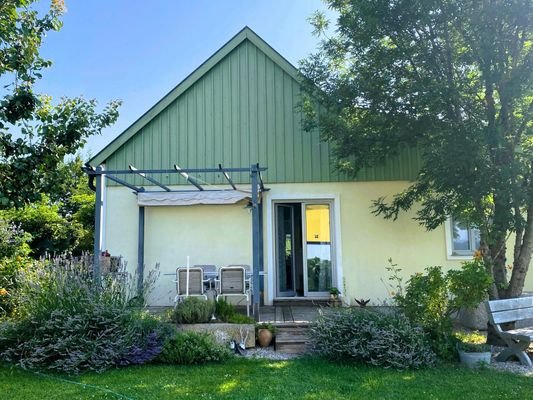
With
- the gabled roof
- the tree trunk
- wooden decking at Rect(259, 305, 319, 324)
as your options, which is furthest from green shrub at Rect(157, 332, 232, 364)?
the gabled roof

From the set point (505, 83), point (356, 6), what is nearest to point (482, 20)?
point (505, 83)

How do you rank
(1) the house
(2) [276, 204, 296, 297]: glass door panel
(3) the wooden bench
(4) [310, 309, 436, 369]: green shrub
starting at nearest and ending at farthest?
(4) [310, 309, 436, 369]: green shrub, (3) the wooden bench, (1) the house, (2) [276, 204, 296, 297]: glass door panel

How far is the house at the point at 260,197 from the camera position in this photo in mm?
10055

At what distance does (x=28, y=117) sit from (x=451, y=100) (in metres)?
6.44

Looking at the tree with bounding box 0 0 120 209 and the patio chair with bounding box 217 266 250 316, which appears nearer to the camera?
the tree with bounding box 0 0 120 209

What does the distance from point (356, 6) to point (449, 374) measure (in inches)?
235

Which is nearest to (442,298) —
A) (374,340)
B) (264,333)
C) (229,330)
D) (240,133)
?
(374,340)

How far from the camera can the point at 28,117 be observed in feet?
19.2

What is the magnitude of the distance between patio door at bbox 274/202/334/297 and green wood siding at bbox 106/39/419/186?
2.85 feet

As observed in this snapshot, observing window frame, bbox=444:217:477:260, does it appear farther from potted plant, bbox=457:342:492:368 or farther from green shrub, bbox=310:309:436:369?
green shrub, bbox=310:309:436:369

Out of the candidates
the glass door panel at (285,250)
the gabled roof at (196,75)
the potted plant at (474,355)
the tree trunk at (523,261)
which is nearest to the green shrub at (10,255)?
the gabled roof at (196,75)

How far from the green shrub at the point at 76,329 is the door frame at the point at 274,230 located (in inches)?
159

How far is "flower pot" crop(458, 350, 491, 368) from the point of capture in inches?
229

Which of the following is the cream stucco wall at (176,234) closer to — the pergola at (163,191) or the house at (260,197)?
the house at (260,197)
